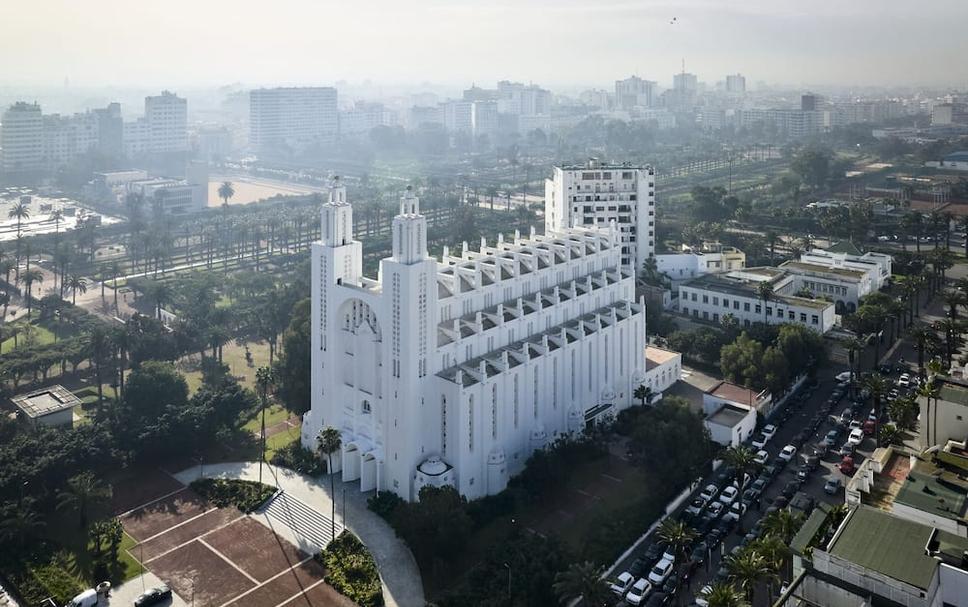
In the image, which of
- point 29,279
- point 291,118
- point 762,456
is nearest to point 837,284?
point 762,456

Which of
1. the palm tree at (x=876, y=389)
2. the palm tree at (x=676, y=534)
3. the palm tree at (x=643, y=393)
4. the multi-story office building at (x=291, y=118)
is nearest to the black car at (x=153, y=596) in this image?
the palm tree at (x=676, y=534)

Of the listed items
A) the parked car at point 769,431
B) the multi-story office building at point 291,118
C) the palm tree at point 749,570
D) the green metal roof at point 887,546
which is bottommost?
the parked car at point 769,431

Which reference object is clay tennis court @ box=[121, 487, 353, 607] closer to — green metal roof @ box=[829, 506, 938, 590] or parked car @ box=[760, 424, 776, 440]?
green metal roof @ box=[829, 506, 938, 590]

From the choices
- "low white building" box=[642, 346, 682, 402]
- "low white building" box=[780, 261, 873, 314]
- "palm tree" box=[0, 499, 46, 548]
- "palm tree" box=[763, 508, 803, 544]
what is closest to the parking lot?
"palm tree" box=[763, 508, 803, 544]

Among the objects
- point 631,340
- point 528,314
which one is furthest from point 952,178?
point 528,314

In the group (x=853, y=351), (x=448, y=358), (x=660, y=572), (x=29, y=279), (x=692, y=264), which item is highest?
(x=692, y=264)

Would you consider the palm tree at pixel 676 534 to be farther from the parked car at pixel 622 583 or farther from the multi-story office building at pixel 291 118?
the multi-story office building at pixel 291 118

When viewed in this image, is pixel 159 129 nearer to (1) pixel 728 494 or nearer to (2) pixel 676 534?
(1) pixel 728 494
